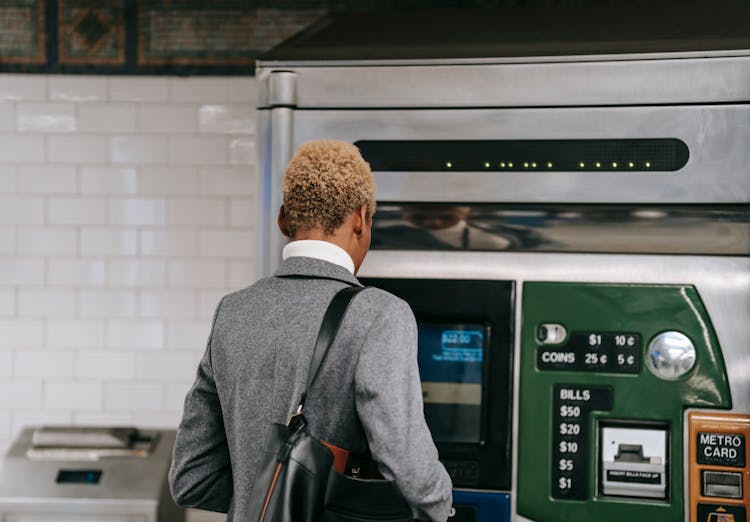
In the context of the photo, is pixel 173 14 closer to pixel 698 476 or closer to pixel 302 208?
pixel 302 208

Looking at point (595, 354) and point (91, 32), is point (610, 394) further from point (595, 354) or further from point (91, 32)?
point (91, 32)

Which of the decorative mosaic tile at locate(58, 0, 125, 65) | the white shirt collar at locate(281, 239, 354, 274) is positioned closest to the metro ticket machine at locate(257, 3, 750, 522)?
the white shirt collar at locate(281, 239, 354, 274)

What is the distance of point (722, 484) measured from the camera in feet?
5.74

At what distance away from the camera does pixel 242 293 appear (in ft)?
4.93

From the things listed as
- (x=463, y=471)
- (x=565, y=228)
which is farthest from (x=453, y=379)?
(x=565, y=228)

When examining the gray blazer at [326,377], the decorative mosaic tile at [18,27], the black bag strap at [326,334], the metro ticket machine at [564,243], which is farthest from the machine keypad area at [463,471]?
the decorative mosaic tile at [18,27]

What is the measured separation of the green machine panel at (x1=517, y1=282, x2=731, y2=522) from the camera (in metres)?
1.77

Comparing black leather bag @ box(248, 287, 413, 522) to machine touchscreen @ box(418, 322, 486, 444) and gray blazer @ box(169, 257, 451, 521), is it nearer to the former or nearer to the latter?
gray blazer @ box(169, 257, 451, 521)

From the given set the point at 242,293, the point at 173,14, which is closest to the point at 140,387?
the point at 173,14

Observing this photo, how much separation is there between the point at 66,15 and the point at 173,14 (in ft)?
1.31

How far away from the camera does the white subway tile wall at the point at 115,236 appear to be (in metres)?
3.06

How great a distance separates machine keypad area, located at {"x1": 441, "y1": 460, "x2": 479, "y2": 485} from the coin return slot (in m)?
0.47

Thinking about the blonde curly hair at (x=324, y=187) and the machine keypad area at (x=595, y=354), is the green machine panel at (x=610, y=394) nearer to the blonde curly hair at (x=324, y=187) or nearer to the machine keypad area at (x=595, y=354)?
the machine keypad area at (x=595, y=354)

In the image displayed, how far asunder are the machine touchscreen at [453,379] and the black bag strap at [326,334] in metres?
0.52
